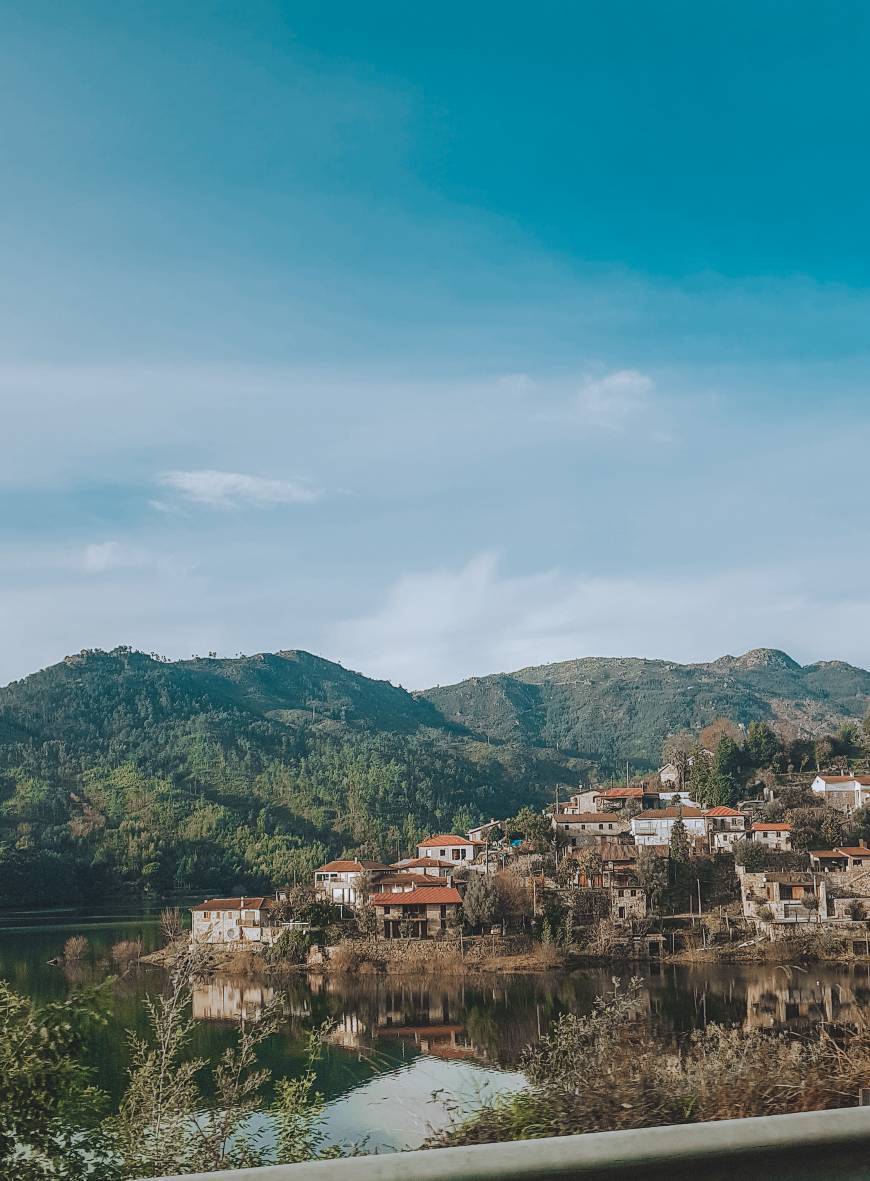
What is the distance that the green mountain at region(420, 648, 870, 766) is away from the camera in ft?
453

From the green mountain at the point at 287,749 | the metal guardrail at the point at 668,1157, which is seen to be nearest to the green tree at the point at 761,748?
the green mountain at the point at 287,749

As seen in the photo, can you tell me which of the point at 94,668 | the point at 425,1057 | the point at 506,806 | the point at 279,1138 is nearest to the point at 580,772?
the point at 506,806

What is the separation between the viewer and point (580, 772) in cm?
11419

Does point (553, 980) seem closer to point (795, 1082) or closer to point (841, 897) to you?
point (841, 897)

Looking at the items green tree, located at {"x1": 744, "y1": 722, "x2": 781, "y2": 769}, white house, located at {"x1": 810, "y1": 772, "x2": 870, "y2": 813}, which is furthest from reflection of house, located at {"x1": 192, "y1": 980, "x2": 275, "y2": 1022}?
green tree, located at {"x1": 744, "y1": 722, "x2": 781, "y2": 769}

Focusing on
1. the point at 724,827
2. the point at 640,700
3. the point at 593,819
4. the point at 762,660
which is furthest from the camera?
the point at 762,660

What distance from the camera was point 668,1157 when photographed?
1594 millimetres

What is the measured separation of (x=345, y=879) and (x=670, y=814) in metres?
12.8

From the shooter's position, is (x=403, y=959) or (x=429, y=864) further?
(x=429, y=864)

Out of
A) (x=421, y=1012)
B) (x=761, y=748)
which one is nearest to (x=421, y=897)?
(x=421, y=1012)

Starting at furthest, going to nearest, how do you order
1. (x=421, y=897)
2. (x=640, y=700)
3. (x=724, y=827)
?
1. (x=640, y=700)
2. (x=724, y=827)
3. (x=421, y=897)

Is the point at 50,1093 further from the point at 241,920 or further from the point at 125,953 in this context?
the point at 241,920

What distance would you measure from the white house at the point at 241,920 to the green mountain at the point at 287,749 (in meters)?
20.9

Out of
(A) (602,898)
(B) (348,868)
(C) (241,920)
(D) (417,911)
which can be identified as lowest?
(C) (241,920)
